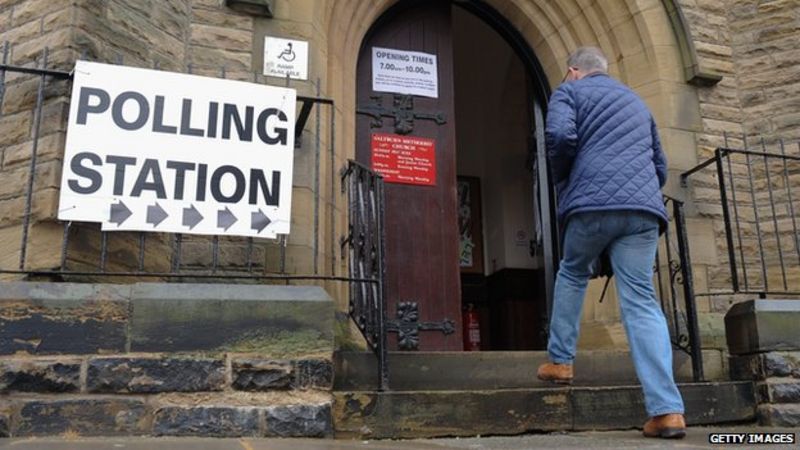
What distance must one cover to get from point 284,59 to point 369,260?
5.68 ft

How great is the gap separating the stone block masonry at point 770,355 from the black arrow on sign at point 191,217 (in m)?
3.27

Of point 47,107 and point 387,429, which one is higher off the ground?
point 47,107

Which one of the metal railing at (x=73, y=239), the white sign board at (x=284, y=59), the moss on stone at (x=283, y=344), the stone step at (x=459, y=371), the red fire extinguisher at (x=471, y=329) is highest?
the white sign board at (x=284, y=59)

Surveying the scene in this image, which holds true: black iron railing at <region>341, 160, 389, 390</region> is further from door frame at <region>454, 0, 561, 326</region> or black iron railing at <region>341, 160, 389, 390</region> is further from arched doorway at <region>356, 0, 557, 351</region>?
door frame at <region>454, 0, 561, 326</region>

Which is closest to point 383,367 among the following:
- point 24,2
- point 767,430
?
point 767,430

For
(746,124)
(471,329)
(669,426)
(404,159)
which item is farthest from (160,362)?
(471,329)

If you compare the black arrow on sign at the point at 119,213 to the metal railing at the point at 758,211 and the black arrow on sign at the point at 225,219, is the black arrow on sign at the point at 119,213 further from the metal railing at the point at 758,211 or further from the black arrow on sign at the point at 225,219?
the metal railing at the point at 758,211

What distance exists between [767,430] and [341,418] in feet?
7.59

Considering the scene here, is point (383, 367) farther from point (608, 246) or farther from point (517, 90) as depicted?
point (517, 90)

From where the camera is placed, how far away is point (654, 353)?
9.81 ft

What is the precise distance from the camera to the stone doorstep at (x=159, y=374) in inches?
118

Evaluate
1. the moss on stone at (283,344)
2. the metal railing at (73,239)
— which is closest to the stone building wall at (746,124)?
the metal railing at (73,239)

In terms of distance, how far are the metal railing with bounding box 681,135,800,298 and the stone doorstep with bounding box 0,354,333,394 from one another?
3.52 m

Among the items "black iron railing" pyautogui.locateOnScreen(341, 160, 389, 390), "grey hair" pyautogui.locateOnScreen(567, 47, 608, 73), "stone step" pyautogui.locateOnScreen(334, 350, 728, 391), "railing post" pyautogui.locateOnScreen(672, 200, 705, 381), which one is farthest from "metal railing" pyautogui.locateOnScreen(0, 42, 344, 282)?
"railing post" pyautogui.locateOnScreen(672, 200, 705, 381)
